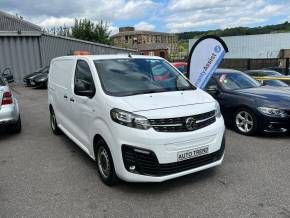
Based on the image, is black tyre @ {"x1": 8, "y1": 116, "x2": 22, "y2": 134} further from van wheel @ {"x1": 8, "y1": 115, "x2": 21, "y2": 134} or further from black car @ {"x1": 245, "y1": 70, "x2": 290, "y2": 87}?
black car @ {"x1": 245, "y1": 70, "x2": 290, "y2": 87}

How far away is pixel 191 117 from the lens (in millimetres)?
3947

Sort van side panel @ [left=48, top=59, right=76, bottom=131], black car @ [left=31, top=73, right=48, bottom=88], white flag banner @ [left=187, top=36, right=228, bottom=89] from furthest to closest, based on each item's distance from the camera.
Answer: black car @ [left=31, top=73, right=48, bottom=88] → white flag banner @ [left=187, top=36, right=228, bottom=89] → van side panel @ [left=48, top=59, right=76, bottom=131]

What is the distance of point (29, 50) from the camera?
2283cm

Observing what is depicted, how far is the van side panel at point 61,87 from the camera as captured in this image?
570 centimetres

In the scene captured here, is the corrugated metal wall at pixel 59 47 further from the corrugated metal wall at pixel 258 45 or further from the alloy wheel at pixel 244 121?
the corrugated metal wall at pixel 258 45

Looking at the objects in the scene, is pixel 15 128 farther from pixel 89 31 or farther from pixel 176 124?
pixel 89 31

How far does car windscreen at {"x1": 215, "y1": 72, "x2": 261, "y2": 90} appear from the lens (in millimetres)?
7379

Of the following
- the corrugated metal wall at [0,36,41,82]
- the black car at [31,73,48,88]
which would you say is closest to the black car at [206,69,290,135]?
the black car at [31,73,48,88]

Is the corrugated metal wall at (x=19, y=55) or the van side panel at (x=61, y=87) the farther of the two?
the corrugated metal wall at (x=19, y=55)

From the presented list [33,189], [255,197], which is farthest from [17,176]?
[255,197]

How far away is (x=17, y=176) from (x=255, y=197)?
345 centimetres

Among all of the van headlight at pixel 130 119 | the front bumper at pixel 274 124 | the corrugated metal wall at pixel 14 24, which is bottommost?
the front bumper at pixel 274 124

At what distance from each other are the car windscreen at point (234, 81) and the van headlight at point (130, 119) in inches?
160

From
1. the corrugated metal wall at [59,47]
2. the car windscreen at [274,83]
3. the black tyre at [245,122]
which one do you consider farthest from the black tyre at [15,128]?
the corrugated metal wall at [59,47]
